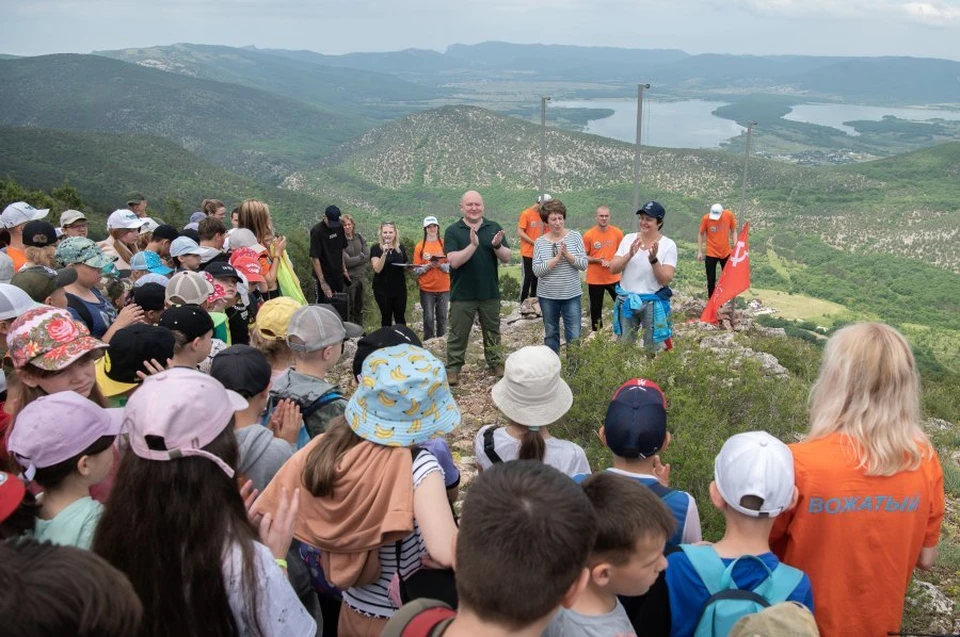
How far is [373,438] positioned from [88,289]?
134 inches

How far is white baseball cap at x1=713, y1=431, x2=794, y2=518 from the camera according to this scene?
207 cm

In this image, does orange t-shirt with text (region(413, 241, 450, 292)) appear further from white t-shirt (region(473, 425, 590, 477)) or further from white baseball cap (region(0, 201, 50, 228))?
white t-shirt (region(473, 425, 590, 477))

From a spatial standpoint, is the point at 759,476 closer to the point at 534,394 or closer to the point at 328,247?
the point at 534,394

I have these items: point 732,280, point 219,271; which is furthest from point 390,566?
point 732,280

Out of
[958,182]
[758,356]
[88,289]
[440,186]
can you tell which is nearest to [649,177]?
[440,186]

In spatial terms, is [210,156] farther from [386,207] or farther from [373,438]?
[373,438]

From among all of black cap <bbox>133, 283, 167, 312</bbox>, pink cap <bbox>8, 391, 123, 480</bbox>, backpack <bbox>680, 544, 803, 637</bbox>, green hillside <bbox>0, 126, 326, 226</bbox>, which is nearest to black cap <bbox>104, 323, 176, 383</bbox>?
black cap <bbox>133, 283, 167, 312</bbox>

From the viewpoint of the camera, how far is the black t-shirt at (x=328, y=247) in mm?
7441

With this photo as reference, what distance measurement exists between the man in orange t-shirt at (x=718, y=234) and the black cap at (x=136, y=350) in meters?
7.43

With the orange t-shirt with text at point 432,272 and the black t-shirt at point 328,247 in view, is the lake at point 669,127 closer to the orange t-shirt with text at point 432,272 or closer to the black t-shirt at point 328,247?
the orange t-shirt with text at point 432,272

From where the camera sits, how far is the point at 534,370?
2709 mm

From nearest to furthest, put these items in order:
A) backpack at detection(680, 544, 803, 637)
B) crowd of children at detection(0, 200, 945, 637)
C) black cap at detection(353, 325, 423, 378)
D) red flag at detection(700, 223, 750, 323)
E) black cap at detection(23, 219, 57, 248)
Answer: crowd of children at detection(0, 200, 945, 637) < backpack at detection(680, 544, 803, 637) < black cap at detection(353, 325, 423, 378) < black cap at detection(23, 219, 57, 248) < red flag at detection(700, 223, 750, 323)

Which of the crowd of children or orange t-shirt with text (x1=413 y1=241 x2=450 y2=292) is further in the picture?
orange t-shirt with text (x1=413 y1=241 x2=450 y2=292)

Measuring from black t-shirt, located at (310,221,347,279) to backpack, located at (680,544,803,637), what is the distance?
6.00m
